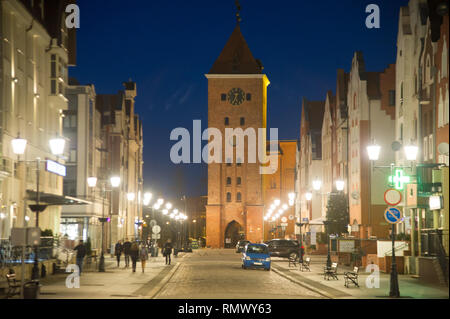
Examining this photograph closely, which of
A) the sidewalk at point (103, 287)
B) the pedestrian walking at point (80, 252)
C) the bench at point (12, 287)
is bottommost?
the sidewalk at point (103, 287)

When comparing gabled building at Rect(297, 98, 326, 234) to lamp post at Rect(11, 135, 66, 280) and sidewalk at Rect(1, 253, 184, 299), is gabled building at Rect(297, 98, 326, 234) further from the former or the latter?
lamp post at Rect(11, 135, 66, 280)

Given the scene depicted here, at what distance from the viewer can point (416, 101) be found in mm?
38250

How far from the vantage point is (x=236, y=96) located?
380ft

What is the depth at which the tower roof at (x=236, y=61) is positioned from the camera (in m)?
117

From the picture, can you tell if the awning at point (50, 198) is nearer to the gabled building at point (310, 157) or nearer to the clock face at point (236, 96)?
the gabled building at point (310, 157)

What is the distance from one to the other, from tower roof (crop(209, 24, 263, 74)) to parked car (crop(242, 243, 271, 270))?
73576 mm

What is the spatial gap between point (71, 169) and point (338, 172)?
2342 centimetres

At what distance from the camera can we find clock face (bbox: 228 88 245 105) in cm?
11544

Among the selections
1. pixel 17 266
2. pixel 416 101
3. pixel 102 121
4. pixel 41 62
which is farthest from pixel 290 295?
pixel 102 121

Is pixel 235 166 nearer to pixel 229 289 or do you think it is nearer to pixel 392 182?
pixel 392 182

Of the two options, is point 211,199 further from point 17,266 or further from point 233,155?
point 17,266

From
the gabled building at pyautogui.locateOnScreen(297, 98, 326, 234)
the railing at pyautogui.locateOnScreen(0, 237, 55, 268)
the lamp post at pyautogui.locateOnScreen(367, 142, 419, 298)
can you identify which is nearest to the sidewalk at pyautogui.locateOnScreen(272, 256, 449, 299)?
the lamp post at pyautogui.locateOnScreen(367, 142, 419, 298)

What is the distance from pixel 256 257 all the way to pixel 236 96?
73081mm

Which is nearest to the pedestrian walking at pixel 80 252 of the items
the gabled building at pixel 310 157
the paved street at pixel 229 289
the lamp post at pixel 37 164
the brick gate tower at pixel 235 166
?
the paved street at pixel 229 289
